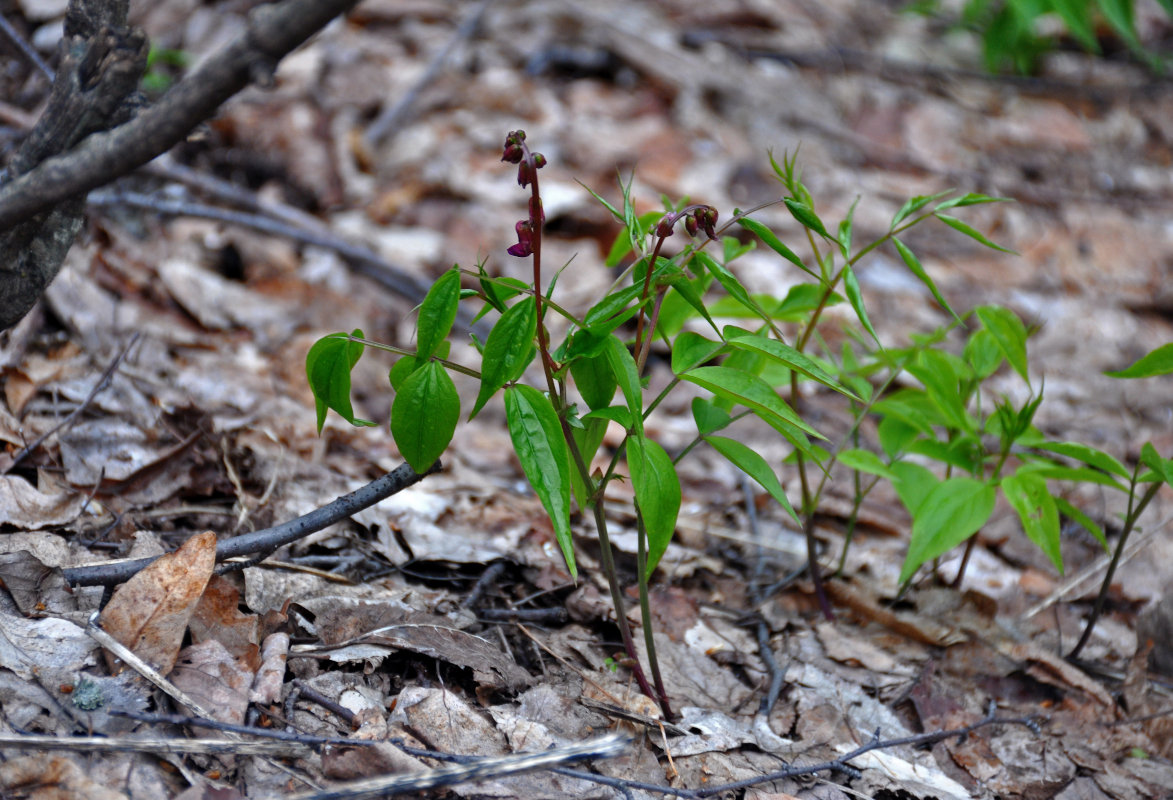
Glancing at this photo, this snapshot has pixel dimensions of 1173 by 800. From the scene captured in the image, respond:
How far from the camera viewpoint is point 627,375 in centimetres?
113

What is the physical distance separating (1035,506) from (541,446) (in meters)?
1.11

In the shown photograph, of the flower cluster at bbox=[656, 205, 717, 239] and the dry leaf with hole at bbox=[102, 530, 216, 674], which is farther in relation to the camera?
the dry leaf with hole at bbox=[102, 530, 216, 674]

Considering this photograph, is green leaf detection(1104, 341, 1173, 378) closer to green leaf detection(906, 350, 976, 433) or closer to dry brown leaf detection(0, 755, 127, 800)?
green leaf detection(906, 350, 976, 433)

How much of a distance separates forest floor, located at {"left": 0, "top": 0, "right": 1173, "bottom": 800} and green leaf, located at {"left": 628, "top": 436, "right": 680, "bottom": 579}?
1.37ft

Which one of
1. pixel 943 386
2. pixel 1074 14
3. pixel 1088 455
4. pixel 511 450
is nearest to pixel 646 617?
pixel 943 386

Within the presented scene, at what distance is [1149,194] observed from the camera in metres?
4.98

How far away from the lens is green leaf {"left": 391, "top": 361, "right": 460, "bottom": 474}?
1158mm

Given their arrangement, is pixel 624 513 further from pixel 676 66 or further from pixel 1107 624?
pixel 676 66

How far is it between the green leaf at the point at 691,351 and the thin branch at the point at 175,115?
0.68m

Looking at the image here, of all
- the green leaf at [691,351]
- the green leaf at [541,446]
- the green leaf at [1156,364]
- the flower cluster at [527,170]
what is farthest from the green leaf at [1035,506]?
the flower cluster at [527,170]

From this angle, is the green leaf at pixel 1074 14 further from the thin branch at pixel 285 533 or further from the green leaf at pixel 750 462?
the thin branch at pixel 285 533

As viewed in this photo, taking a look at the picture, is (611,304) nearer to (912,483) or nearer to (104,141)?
(104,141)

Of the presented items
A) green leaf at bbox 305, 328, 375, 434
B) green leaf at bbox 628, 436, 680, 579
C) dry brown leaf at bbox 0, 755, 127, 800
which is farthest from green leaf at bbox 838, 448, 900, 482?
dry brown leaf at bbox 0, 755, 127, 800

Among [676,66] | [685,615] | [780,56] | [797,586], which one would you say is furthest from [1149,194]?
[685,615]
